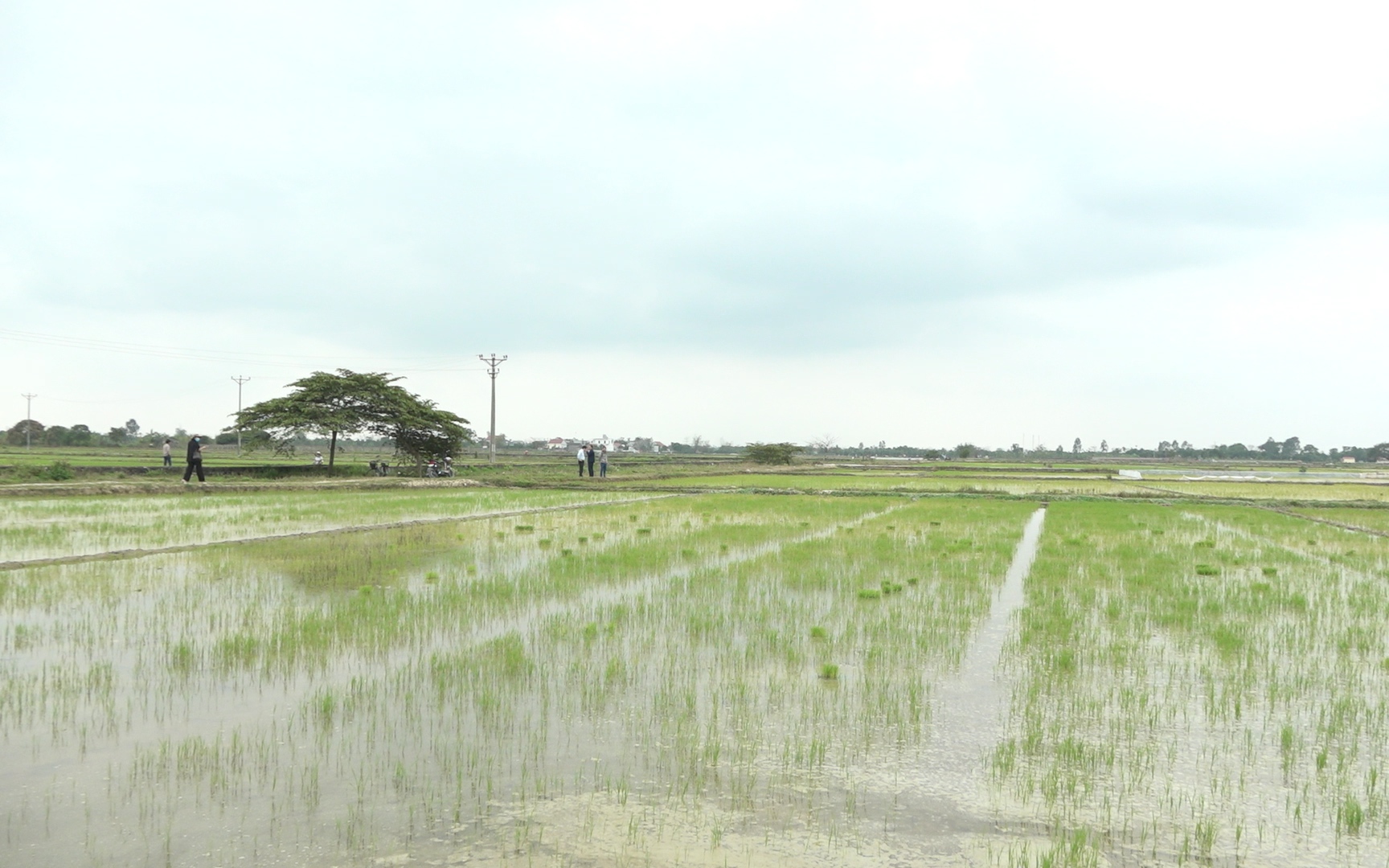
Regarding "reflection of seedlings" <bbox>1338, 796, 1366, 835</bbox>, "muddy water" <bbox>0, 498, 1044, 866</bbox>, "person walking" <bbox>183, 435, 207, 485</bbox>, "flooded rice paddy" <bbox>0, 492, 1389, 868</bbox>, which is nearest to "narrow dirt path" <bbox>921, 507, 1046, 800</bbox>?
"flooded rice paddy" <bbox>0, 492, 1389, 868</bbox>

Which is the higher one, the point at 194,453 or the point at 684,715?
the point at 194,453

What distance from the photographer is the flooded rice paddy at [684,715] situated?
345 cm

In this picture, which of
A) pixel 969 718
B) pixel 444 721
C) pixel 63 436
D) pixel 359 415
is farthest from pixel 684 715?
pixel 63 436

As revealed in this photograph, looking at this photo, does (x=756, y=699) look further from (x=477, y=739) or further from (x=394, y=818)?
(x=394, y=818)

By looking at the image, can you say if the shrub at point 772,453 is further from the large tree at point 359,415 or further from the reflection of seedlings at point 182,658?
the reflection of seedlings at point 182,658

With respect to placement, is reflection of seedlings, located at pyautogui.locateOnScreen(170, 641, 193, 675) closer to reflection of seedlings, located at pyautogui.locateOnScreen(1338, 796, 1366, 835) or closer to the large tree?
reflection of seedlings, located at pyautogui.locateOnScreen(1338, 796, 1366, 835)

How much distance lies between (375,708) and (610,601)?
11.7ft

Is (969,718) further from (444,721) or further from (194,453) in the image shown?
(194,453)

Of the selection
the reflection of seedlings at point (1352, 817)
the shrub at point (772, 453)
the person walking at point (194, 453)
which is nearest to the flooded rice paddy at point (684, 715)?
the reflection of seedlings at point (1352, 817)

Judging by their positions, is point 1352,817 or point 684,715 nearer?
point 1352,817

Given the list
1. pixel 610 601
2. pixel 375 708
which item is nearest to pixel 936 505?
pixel 610 601

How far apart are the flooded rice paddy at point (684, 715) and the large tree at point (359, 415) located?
21346 mm

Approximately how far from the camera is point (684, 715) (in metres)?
4.93

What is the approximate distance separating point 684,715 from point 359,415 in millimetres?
29603
